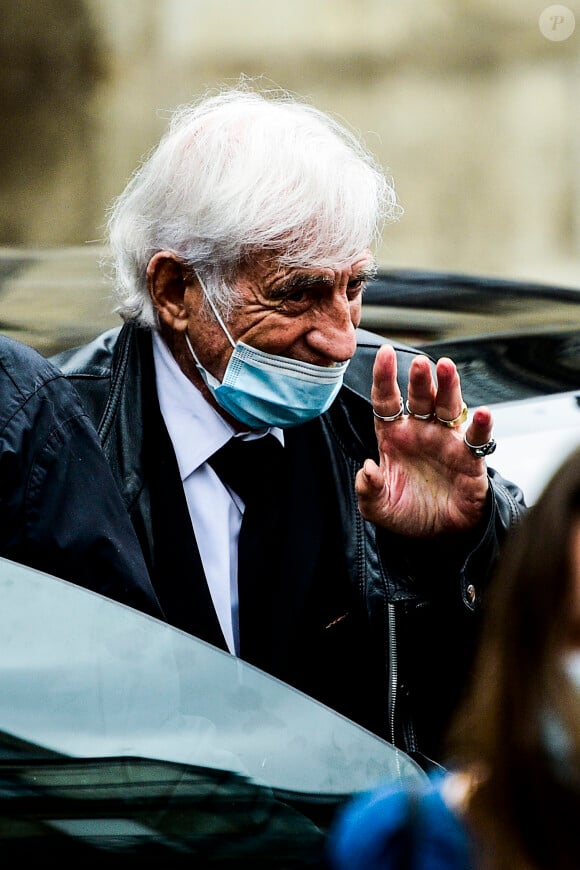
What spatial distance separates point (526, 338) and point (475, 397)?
1.10ft

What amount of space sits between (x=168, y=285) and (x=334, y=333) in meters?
0.35

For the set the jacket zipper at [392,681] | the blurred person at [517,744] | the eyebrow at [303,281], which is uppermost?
→ the blurred person at [517,744]

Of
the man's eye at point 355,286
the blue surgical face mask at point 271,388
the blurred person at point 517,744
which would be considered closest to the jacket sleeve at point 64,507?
the blue surgical face mask at point 271,388

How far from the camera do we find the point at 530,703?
906 mm

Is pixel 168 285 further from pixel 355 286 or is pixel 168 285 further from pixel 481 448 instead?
pixel 481 448

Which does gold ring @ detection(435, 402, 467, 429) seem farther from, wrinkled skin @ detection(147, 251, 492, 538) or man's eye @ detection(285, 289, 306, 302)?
man's eye @ detection(285, 289, 306, 302)

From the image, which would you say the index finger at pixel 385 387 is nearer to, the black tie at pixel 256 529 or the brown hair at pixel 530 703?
the black tie at pixel 256 529

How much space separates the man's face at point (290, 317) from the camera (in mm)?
2379

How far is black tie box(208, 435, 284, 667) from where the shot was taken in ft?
7.57

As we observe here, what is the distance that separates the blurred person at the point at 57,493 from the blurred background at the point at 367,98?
131 centimetres

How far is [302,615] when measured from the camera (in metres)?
2.31

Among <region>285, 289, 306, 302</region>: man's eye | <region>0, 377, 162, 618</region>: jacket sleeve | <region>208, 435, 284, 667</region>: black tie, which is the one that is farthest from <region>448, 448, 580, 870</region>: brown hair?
<region>285, 289, 306, 302</region>: man's eye

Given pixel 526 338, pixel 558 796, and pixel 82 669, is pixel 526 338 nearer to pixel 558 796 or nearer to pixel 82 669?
pixel 82 669

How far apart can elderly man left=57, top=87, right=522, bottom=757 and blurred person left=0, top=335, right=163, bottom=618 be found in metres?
0.25
